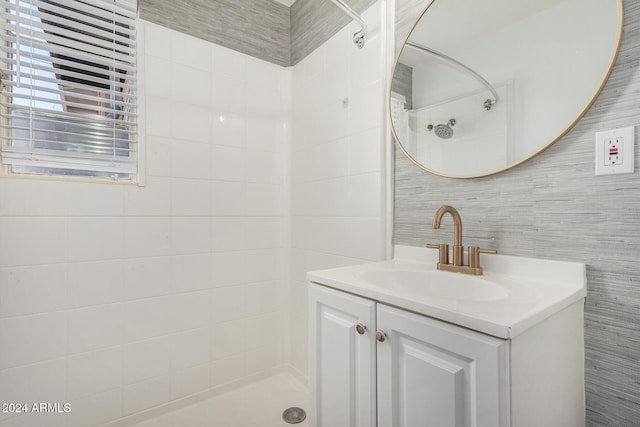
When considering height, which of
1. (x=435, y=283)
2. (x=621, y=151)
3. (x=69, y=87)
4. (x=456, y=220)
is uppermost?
(x=69, y=87)

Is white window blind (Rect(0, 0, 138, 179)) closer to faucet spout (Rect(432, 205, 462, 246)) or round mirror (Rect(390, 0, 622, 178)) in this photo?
round mirror (Rect(390, 0, 622, 178))

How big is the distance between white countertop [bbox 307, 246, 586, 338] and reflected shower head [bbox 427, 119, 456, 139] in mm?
441

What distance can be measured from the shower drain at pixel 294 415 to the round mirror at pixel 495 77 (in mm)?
1350

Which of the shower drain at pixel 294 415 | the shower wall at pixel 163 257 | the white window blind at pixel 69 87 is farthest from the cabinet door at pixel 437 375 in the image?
the white window blind at pixel 69 87

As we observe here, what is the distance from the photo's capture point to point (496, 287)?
0.86m

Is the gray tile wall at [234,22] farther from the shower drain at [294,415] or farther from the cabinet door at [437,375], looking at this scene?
the shower drain at [294,415]

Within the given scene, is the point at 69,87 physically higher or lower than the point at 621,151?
higher

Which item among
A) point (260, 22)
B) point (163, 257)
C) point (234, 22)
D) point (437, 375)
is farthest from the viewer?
point (260, 22)

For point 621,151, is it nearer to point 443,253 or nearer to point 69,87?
point 443,253

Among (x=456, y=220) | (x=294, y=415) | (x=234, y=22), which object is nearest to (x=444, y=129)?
(x=456, y=220)

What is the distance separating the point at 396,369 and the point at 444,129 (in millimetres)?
863

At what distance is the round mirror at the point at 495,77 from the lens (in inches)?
32.7

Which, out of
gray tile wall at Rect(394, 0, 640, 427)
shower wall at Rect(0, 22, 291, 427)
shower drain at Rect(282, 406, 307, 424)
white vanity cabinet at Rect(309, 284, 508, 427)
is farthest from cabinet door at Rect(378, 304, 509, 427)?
shower wall at Rect(0, 22, 291, 427)

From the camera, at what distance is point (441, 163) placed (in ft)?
3.76
